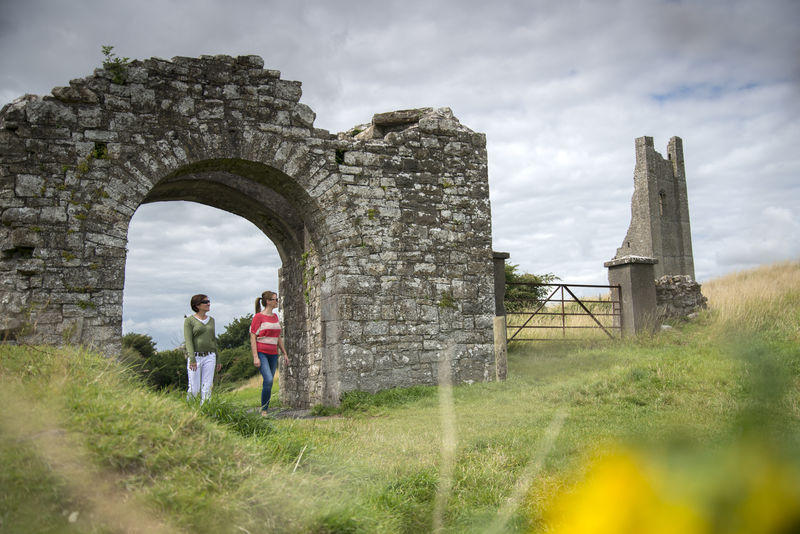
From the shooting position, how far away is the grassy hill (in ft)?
1.69

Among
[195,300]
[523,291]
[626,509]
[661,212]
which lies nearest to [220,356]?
[523,291]

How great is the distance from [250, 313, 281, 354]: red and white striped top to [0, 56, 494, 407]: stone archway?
733 millimetres

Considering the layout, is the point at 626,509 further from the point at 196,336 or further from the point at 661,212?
the point at 661,212

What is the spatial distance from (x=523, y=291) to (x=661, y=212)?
2157cm

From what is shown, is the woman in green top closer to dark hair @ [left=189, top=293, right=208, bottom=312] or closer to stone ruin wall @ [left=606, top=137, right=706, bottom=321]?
dark hair @ [left=189, top=293, right=208, bottom=312]

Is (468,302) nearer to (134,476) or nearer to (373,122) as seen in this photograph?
(373,122)

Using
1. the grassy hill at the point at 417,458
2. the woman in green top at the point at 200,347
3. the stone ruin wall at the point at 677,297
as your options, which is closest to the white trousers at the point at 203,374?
the woman in green top at the point at 200,347

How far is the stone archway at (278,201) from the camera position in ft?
24.6

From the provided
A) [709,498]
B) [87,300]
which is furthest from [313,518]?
[87,300]

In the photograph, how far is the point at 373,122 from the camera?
9.85 meters

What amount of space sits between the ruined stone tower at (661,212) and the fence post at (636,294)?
72.2ft

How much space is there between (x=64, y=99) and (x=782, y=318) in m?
11.2

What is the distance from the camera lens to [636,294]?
1166 cm

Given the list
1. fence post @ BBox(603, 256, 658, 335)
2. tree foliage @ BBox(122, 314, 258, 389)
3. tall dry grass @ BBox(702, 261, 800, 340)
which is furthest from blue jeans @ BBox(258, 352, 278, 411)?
fence post @ BBox(603, 256, 658, 335)
